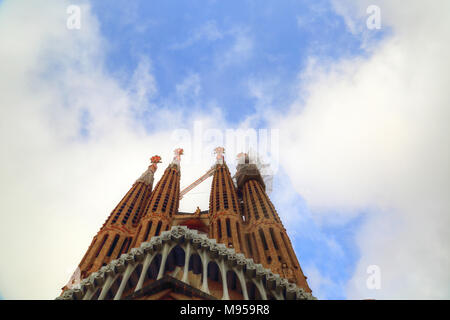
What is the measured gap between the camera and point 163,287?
78.3 feet

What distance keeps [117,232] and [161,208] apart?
7.38 meters

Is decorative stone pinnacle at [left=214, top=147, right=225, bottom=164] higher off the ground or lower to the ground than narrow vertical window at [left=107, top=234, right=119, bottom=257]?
higher

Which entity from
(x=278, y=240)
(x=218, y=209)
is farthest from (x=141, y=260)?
(x=218, y=209)

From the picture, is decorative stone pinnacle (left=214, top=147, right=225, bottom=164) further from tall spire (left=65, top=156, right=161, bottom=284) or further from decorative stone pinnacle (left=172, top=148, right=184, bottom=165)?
tall spire (left=65, top=156, right=161, bottom=284)

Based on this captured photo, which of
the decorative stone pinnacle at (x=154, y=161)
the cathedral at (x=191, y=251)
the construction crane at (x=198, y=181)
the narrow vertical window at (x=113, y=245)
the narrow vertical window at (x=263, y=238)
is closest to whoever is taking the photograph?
the cathedral at (x=191, y=251)

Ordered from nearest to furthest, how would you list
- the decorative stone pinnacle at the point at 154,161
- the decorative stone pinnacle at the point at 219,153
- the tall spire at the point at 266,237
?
the tall spire at the point at 266,237 < the decorative stone pinnacle at the point at 154,161 < the decorative stone pinnacle at the point at 219,153

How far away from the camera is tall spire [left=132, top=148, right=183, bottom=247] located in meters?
41.4

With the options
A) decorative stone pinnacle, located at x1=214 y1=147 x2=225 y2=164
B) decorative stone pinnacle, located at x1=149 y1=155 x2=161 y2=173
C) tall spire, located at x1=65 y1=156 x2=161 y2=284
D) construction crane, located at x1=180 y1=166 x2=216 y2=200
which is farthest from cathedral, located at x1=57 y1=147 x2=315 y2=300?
construction crane, located at x1=180 y1=166 x2=216 y2=200

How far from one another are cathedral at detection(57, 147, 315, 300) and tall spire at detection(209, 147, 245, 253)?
0.44 feet

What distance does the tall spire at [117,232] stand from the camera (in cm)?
3597

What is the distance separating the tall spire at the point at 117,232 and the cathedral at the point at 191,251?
11 centimetres

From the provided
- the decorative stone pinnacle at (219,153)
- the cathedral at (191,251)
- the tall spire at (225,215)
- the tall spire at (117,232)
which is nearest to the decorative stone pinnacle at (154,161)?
the cathedral at (191,251)

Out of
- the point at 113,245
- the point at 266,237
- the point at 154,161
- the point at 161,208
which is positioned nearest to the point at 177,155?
the point at 154,161

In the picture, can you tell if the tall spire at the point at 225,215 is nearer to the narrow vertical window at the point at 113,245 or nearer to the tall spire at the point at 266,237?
the tall spire at the point at 266,237
